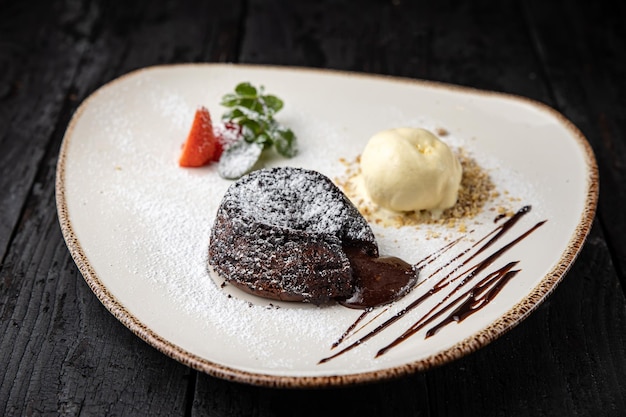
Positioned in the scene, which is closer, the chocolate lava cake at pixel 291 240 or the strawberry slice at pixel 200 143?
the chocolate lava cake at pixel 291 240

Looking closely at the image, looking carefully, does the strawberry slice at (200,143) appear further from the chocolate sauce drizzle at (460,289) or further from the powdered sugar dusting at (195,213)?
the chocolate sauce drizzle at (460,289)

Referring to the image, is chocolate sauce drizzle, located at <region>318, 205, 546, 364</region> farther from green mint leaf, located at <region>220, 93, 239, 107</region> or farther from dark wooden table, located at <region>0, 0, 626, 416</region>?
green mint leaf, located at <region>220, 93, 239, 107</region>

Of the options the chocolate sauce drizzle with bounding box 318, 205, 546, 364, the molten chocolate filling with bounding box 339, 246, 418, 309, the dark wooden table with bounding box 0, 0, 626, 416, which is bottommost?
the dark wooden table with bounding box 0, 0, 626, 416

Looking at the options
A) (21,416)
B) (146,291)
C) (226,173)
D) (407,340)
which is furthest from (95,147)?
(407,340)

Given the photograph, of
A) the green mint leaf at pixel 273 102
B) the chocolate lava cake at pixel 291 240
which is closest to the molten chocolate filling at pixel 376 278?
the chocolate lava cake at pixel 291 240

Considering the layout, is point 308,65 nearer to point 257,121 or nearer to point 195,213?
point 257,121

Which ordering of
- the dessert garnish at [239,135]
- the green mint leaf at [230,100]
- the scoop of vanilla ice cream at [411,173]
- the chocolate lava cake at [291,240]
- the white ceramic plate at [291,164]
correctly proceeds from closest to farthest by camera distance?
the white ceramic plate at [291,164] → the chocolate lava cake at [291,240] → the scoop of vanilla ice cream at [411,173] → the dessert garnish at [239,135] → the green mint leaf at [230,100]

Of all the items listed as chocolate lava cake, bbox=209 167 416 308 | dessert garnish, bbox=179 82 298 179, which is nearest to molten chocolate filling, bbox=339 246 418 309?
chocolate lava cake, bbox=209 167 416 308
